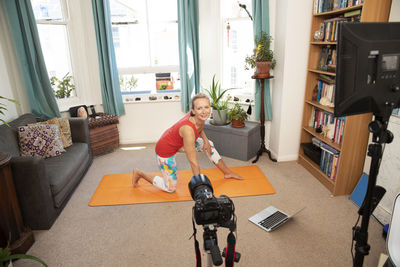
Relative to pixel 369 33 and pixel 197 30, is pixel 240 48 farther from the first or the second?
pixel 369 33

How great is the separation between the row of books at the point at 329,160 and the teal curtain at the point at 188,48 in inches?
75.5

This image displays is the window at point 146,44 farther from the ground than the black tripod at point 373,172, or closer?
farther from the ground

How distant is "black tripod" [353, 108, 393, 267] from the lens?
1.13m

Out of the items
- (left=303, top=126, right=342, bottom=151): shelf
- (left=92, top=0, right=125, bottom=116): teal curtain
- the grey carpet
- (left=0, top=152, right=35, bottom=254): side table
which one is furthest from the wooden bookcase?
(left=0, top=152, right=35, bottom=254): side table

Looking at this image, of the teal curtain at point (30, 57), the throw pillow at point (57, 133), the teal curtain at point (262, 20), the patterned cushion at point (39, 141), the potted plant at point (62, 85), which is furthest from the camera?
the potted plant at point (62, 85)

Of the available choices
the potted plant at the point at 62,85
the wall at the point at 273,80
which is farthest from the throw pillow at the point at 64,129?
the potted plant at the point at 62,85

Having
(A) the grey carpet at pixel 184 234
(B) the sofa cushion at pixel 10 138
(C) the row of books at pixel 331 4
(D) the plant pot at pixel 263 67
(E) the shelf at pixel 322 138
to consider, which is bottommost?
(A) the grey carpet at pixel 184 234

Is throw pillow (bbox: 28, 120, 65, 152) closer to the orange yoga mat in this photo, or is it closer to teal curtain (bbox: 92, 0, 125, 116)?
the orange yoga mat

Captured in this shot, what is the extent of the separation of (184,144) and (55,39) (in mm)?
2601

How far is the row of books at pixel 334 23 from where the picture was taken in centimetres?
245

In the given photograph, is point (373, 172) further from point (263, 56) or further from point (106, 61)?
point (106, 61)

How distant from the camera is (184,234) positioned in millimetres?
2191

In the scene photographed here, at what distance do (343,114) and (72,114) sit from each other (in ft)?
11.2

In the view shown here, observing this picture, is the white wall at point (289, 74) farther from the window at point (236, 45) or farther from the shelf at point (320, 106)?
the window at point (236, 45)
